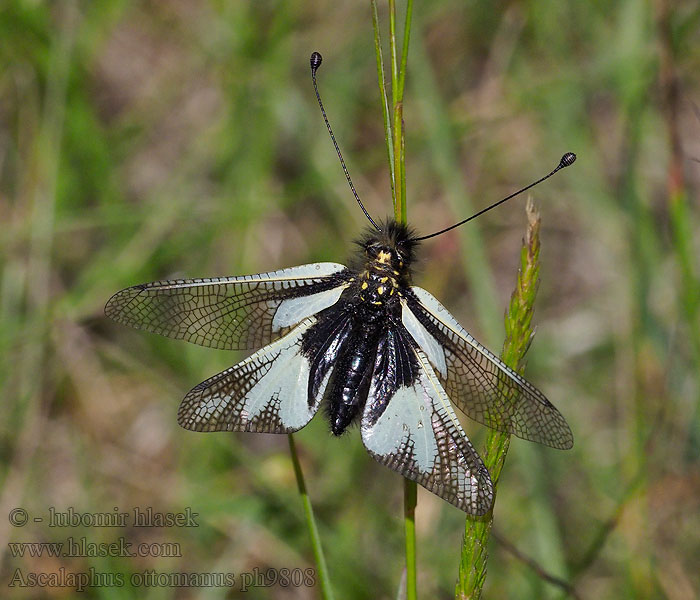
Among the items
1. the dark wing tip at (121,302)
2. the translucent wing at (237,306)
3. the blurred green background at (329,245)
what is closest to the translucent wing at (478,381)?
the translucent wing at (237,306)

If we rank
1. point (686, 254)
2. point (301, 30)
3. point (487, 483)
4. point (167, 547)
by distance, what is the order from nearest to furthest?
point (487, 483) < point (686, 254) < point (167, 547) < point (301, 30)

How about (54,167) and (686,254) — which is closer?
(686,254)

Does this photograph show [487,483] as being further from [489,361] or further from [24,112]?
[24,112]

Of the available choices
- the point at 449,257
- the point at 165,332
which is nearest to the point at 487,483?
the point at 165,332

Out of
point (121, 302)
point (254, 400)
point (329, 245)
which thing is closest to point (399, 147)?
point (254, 400)

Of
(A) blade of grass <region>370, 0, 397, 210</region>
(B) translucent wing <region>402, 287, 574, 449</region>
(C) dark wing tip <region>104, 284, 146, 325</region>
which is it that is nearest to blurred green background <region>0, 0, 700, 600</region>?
(B) translucent wing <region>402, 287, 574, 449</region>

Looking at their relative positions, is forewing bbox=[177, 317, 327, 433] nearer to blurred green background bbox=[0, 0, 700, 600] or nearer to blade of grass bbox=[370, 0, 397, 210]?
blade of grass bbox=[370, 0, 397, 210]
